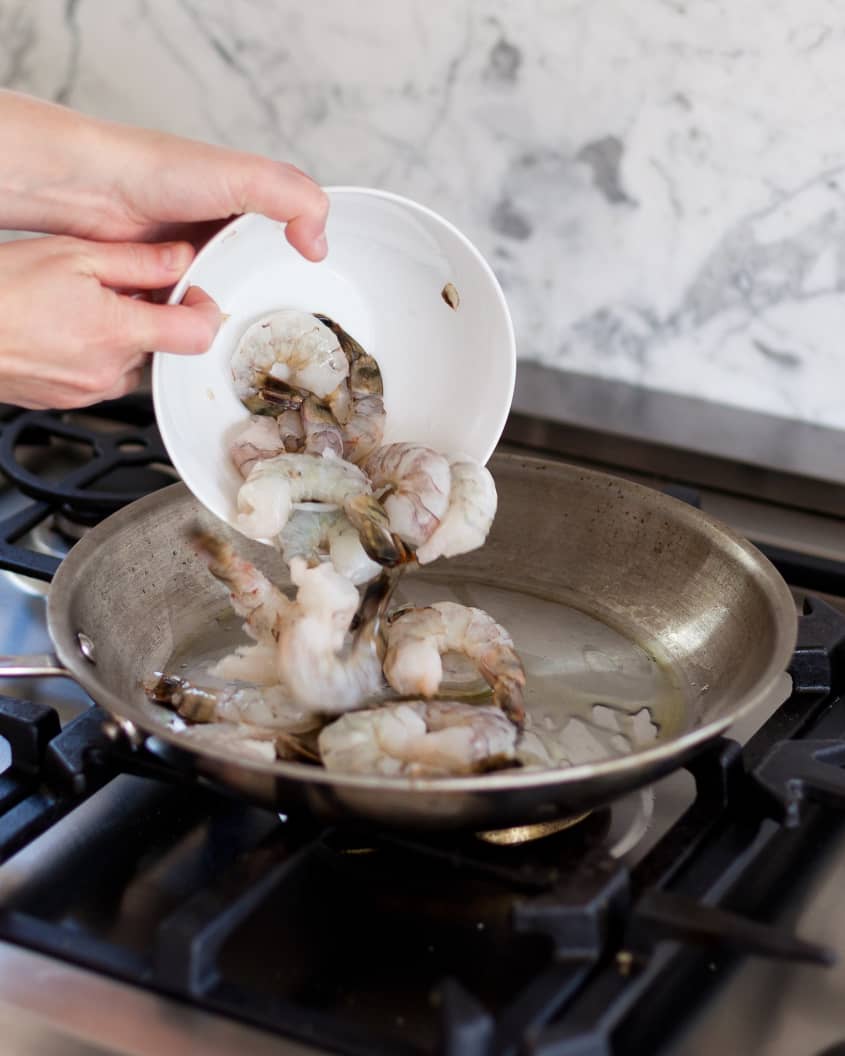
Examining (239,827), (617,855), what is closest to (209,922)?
(239,827)

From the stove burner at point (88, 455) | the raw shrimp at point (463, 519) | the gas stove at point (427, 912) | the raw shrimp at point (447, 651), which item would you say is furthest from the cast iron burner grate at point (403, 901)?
the stove burner at point (88, 455)

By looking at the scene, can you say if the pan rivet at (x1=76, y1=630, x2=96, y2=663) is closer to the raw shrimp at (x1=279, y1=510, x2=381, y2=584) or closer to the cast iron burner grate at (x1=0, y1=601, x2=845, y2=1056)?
the cast iron burner grate at (x1=0, y1=601, x2=845, y2=1056)

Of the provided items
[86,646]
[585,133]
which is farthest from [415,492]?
[585,133]

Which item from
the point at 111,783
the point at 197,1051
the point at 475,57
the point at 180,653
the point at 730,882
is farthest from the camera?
the point at 475,57

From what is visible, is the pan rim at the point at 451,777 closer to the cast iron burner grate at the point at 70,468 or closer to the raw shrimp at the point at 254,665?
the raw shrimp at the point at 254,665

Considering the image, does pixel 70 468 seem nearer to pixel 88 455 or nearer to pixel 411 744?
pixel 88 455

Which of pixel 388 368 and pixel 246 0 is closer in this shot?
pixel 388 368

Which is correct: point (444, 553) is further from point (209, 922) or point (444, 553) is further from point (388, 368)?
point (209, 922)
